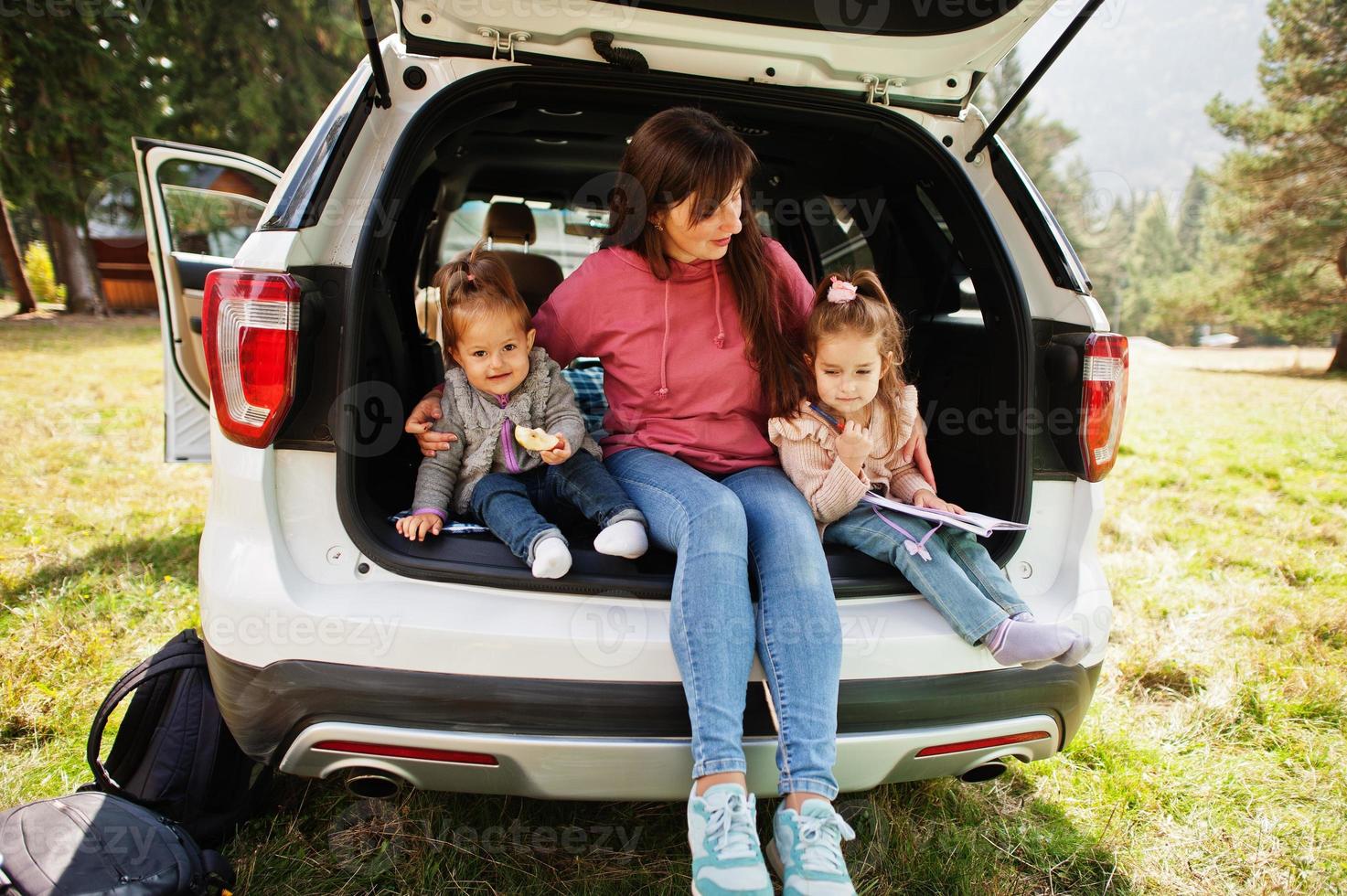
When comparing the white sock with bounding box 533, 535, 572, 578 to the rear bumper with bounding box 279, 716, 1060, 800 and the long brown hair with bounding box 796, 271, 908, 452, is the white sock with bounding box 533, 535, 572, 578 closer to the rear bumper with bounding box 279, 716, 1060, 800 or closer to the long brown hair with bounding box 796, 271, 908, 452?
the rear bumper with bounding box 279, 716, 1060, 800

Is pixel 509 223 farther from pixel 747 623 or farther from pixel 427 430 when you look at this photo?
pixel 747 623

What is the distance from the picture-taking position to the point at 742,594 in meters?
1.31

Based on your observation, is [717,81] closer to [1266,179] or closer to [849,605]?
[849,605]

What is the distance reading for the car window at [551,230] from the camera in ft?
10.2

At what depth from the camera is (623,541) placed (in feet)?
4.51

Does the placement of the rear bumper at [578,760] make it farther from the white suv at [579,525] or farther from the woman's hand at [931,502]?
the woman's hand at [931,502]

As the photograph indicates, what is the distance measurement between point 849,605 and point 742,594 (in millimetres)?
216

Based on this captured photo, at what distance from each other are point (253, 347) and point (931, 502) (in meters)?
1.31

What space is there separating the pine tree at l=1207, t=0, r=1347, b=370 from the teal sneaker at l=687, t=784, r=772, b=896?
16217 millimetres

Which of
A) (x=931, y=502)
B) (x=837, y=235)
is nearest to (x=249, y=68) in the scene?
(x=837, y=235)

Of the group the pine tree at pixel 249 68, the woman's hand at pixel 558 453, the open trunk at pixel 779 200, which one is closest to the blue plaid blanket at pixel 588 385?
the open trunk at pixel 779 200

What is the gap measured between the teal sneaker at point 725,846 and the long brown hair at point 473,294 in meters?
1.00

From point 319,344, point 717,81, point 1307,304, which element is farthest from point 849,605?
point 1307,304

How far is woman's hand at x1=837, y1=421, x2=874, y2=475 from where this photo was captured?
158 cm
